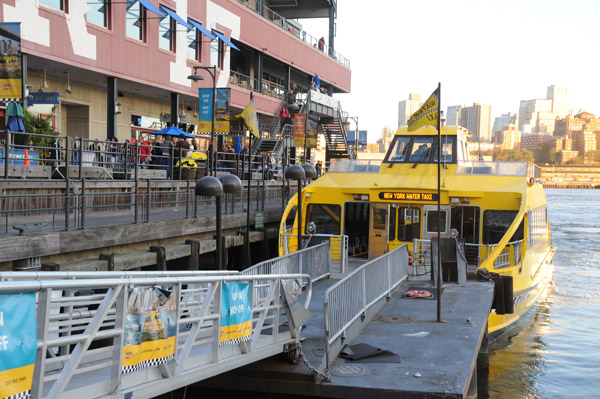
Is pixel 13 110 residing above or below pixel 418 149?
above

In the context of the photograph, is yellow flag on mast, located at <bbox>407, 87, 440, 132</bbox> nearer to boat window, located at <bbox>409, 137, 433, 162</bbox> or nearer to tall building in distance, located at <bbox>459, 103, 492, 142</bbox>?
boat window, located at <bbox>409, 137, 433, 162</bbox>

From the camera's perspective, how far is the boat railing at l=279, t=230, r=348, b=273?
16.6 metres

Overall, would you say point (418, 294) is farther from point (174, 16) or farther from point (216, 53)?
point (216, 53)

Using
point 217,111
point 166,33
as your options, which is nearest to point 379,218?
point 217,111

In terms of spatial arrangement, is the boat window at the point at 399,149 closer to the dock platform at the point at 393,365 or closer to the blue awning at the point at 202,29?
the dock platform at the point at 393,365

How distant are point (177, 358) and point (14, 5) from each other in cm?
1914

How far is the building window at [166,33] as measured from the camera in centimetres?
3173

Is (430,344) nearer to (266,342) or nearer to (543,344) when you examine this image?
(266,342)

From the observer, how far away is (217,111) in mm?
25672

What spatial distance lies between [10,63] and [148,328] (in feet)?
35.8

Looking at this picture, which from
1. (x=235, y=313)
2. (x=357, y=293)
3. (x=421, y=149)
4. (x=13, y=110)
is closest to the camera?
(x=235, y=313)

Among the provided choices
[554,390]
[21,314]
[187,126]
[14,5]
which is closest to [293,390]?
[21,314]

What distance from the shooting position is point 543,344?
1861 cm

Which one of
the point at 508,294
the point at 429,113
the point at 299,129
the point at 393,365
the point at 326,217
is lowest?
the point at 393,365
